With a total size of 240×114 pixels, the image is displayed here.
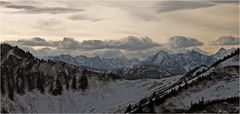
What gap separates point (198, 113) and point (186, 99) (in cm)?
2536

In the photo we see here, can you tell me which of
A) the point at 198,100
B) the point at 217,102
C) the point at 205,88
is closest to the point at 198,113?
the point at 217,102

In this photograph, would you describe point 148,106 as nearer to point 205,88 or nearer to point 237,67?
point 205,88

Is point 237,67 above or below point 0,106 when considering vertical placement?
above

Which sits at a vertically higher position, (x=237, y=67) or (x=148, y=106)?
(x=237, y=67)

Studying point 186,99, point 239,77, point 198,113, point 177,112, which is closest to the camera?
point 198,113

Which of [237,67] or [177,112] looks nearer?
[177,112]

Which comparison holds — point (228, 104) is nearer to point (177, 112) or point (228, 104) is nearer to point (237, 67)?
point (177, 112)

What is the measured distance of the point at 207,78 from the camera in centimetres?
19462

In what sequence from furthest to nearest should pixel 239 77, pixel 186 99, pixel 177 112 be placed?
pixel 239 77 → pixel 186 99 → pixel 177 112

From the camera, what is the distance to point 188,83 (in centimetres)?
19375

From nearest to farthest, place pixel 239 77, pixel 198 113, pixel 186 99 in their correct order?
pixel 198 113, pixel 186 99, pixel 239 77

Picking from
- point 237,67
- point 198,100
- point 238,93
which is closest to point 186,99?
point 198,100

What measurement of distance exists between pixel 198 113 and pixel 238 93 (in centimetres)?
2614

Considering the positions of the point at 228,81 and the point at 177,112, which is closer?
the point at 177,112
